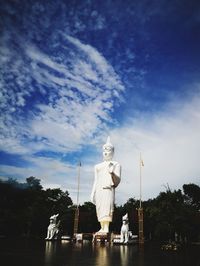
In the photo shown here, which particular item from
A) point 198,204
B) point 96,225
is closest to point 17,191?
point 96,225

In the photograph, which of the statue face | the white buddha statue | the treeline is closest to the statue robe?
the white buddha statue

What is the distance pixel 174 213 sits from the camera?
3033 centimetres

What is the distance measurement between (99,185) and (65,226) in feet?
51.0

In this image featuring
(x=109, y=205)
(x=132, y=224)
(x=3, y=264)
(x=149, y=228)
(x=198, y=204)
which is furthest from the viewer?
(x=198, y=204)

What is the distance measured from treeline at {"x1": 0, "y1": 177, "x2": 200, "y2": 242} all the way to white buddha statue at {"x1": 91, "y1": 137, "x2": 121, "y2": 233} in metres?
7.10

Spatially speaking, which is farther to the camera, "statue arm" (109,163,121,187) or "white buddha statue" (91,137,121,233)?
"white buddha statue" (91,137,121,233)

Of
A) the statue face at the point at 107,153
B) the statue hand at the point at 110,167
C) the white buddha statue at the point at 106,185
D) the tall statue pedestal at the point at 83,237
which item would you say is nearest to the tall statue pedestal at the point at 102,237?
the white buddha statue at the point at 106,185

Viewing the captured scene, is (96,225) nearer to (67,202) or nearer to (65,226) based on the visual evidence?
(65,226)

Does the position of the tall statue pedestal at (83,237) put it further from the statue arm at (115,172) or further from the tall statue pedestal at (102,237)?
the statue arm at (115,172)

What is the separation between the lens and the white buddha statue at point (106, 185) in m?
21.3

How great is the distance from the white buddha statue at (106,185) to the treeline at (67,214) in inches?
279

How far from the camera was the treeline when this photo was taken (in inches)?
1192

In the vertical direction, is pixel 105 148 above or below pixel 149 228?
above

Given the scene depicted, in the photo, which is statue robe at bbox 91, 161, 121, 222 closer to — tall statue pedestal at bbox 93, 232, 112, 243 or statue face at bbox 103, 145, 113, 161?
statue face at bbox 103, 145, 113, 161
